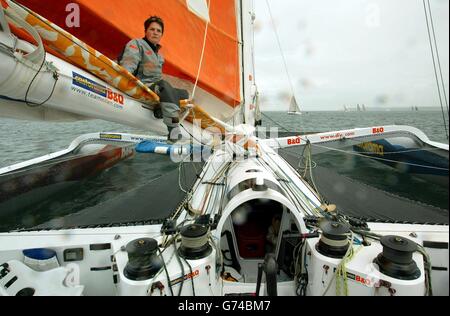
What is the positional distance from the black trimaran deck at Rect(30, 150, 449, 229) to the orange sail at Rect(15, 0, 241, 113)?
207 centimetres

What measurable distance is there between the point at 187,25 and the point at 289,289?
3891mm

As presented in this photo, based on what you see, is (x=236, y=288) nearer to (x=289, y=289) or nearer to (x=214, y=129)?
(x=289, y=289)

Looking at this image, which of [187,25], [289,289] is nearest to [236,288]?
[289,289]

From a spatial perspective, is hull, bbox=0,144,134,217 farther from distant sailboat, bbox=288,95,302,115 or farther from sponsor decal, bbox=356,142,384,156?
sponsor decal, bbox=356,142,384,156

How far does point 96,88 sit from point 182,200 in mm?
3420

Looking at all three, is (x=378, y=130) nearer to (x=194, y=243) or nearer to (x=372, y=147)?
(x=372, y=147)

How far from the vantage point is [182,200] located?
5.31 m

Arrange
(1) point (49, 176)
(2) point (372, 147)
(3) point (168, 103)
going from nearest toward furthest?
1. (3) point (168, 103)
2. (1) point (49, 176)
3. (2) point (372, 147)

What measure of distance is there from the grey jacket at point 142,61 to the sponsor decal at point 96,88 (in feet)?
1.91

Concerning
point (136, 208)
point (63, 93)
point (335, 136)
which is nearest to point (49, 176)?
point (136, 208)

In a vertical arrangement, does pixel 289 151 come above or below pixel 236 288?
above

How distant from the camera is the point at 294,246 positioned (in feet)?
8.96

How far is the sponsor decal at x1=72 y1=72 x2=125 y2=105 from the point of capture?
6.49 feet

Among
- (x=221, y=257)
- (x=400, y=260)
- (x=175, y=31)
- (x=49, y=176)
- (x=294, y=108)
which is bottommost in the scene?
(x=221, y=257)
